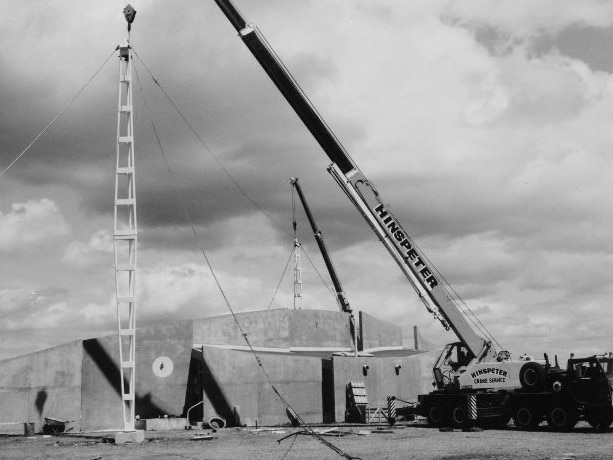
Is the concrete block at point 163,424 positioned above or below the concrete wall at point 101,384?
below

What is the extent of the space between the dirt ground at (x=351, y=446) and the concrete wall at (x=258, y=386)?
586cm

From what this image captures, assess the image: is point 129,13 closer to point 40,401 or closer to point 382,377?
point 40,401

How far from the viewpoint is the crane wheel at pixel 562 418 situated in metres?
23.7

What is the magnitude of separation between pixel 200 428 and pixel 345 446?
12154mm

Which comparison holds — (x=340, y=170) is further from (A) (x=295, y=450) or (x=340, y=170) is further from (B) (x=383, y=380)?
(B) (x=383, y=380)

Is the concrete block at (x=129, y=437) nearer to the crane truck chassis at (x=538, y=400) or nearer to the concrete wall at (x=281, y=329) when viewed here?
the crane truck chassis at (x=538, y=400)

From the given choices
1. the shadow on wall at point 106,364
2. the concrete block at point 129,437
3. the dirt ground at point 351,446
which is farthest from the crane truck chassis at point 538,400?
the shadow on wall at point 106,364

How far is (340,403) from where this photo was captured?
117 ft

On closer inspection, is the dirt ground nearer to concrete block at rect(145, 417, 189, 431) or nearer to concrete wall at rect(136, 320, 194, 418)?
concrete block at rect(145, 417, 189, 431)

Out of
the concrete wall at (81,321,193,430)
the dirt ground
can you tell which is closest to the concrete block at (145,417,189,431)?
the concrete wall at (81,321,193,430)

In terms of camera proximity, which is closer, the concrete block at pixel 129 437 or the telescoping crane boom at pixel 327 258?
the concrete block at pixel 129 437

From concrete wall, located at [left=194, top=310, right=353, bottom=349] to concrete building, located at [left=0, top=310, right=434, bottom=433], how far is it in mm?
109

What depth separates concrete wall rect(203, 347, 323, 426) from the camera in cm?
3219

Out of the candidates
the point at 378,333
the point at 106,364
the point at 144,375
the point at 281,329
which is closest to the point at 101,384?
the point at 106,364
